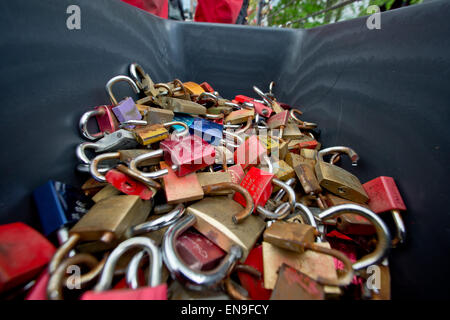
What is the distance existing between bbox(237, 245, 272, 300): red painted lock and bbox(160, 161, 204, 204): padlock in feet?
0.71

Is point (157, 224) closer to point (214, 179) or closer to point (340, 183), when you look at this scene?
point (214, 179)

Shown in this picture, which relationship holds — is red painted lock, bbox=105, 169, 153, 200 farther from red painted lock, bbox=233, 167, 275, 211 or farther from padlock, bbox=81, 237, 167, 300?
red painted lock, bbox=233, 167, 275, 211

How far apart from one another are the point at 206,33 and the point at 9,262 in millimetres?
1645

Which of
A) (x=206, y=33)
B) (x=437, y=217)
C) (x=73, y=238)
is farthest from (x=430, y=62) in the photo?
(x=206, y=33)

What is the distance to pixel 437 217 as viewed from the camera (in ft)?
1.55

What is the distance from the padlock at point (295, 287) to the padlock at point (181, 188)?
0.29 m

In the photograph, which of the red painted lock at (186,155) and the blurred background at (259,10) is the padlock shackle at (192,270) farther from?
the blurred background at (259,10)

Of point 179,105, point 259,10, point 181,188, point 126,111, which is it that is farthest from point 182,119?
point 259,10

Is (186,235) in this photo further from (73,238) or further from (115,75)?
(115,75)

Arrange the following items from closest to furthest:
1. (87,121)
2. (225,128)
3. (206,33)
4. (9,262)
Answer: (9,262), (87,121), (225,128), (206,33)

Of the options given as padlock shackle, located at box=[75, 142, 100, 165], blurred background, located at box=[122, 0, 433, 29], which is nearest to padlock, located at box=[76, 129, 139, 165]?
padlock shackle, located at box=[75, 142, 100, 165]

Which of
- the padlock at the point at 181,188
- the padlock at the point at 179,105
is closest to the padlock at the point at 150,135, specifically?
the padlock at the point at 181,188

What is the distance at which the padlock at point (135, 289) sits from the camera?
332 mm
